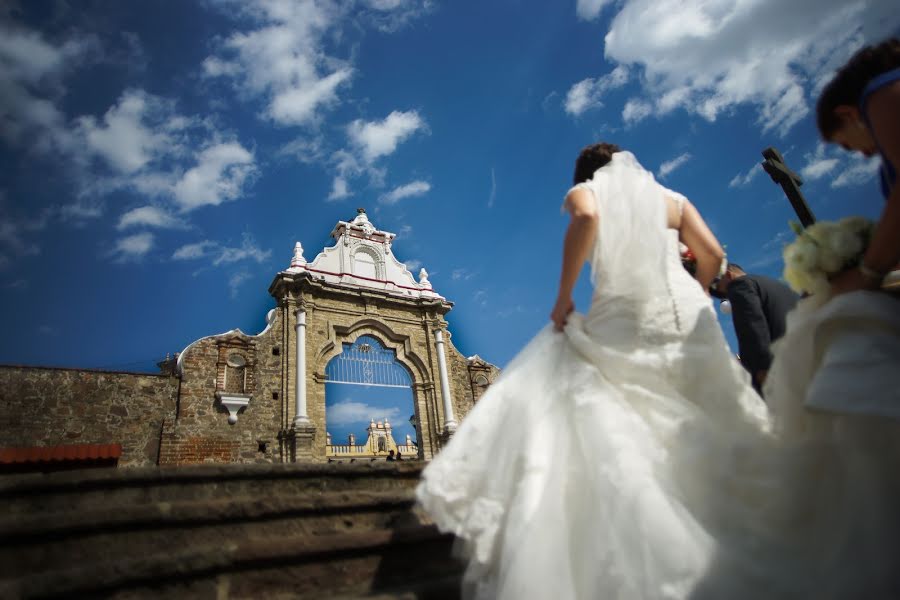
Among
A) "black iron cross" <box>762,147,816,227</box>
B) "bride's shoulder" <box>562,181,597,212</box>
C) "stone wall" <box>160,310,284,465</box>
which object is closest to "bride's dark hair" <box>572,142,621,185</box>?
"bride's shoulder" <box>562,181,597,212</box>

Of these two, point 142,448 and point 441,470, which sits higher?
point 142,448

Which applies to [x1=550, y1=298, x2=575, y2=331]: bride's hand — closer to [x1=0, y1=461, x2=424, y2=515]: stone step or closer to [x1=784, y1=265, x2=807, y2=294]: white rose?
[x1=784, y1=265, x2=807, y2=294]: white rose

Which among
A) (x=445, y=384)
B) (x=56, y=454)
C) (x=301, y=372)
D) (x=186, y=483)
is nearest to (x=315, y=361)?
(x=301, y=372)

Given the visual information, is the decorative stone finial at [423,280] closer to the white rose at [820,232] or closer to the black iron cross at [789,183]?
the black iron cross at [789,183]

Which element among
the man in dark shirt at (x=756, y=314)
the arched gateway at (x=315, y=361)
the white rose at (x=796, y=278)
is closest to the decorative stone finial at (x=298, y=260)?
the arched gateway at (x=315, y=361)

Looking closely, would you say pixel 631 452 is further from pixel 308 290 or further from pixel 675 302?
pixel 308 290

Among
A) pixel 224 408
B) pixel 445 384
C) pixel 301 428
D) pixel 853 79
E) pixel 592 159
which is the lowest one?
pixel 853 79

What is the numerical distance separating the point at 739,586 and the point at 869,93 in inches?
52.3

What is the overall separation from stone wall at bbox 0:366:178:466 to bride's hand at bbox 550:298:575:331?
1036cm

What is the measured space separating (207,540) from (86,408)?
371 inches

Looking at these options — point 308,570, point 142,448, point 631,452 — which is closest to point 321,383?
point 142,448

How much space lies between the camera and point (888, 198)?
4.44 ft

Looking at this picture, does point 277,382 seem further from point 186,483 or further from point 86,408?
point 186,483

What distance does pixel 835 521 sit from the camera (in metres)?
1.19
